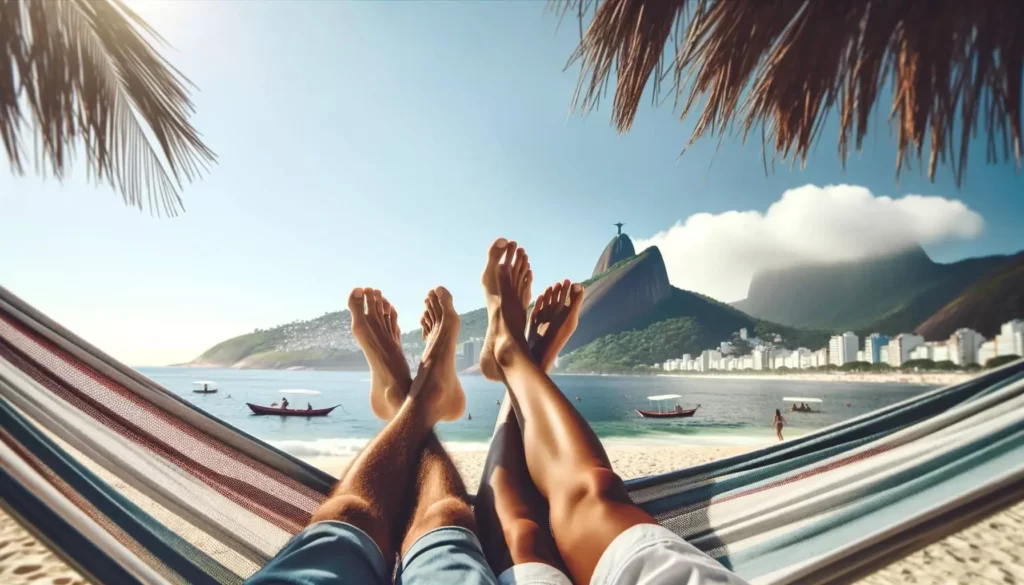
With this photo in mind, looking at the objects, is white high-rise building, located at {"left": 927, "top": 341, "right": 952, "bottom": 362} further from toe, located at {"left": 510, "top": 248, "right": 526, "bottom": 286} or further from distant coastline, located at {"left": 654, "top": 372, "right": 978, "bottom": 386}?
toe, located at {"left": 510, "top": 248, "right": 526, "bottom": 286}

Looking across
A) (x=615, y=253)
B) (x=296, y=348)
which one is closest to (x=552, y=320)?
(x=615, y=253)

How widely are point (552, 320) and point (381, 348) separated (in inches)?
17.4

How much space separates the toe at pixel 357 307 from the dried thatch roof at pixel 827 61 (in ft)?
2.60

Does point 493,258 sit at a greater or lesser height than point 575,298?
greater

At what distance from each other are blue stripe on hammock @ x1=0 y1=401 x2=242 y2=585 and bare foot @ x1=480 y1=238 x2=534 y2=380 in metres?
0.63

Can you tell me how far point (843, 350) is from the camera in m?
28.0

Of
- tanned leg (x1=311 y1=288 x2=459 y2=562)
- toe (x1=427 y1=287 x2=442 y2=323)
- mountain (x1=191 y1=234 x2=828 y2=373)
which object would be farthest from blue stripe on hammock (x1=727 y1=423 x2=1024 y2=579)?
mountain (x1=191 y1=234 x2=828 y2=373)

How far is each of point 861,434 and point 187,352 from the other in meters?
50.6

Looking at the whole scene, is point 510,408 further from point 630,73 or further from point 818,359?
point 818,359

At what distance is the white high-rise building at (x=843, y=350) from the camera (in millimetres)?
27875

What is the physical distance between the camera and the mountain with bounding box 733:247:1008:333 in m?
30.5

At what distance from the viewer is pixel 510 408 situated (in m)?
0.81

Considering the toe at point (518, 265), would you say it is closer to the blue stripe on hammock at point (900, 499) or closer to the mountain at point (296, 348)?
the blue stripe on hammock at point (900, 499)

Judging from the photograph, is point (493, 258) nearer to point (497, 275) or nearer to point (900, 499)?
point (497, 275)
